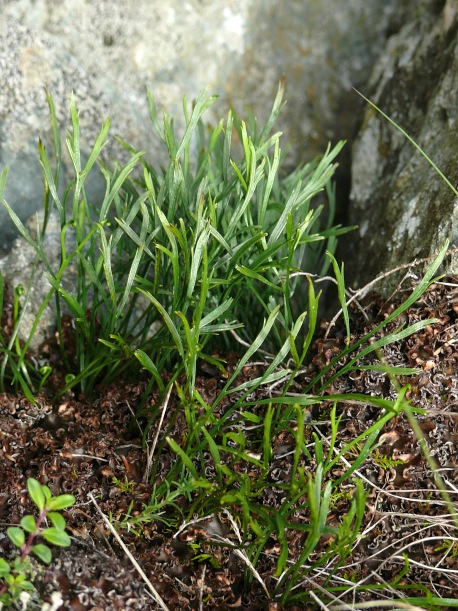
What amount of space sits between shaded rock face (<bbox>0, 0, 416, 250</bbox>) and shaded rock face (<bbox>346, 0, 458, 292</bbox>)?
8.6 inches

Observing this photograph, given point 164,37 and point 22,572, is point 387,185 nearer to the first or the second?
point 164,37

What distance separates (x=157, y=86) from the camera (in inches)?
96.7

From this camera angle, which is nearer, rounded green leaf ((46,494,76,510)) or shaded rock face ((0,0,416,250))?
rounded green leaf ((46,494,76,510))

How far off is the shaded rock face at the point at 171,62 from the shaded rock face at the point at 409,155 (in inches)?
8.6

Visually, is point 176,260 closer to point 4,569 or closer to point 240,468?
point 240,468

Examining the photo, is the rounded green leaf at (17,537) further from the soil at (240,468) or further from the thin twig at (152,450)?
the thin twig at (152,450)

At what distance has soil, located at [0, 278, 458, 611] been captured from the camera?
4.67ft

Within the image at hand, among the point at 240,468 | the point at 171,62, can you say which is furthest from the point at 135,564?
the point at 171,62

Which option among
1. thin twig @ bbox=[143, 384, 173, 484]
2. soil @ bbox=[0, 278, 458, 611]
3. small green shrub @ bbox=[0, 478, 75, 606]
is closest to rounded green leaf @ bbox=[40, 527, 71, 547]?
small green shrub @ bbox=[0, 478, 75, 606]

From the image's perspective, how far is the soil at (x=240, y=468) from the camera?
1.42m

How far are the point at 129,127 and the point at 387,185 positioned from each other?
0.93 meters

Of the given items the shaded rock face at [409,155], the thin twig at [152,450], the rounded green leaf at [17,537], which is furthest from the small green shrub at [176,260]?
the rounded green leaf at [17,537]

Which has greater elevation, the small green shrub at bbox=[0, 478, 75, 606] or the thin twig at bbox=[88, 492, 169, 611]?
the small green shrub at bbox=[0, 478, 75, 606]

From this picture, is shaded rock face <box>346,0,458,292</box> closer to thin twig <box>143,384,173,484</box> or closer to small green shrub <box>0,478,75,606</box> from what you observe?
thin twig <box>143,384,173,484</box>
